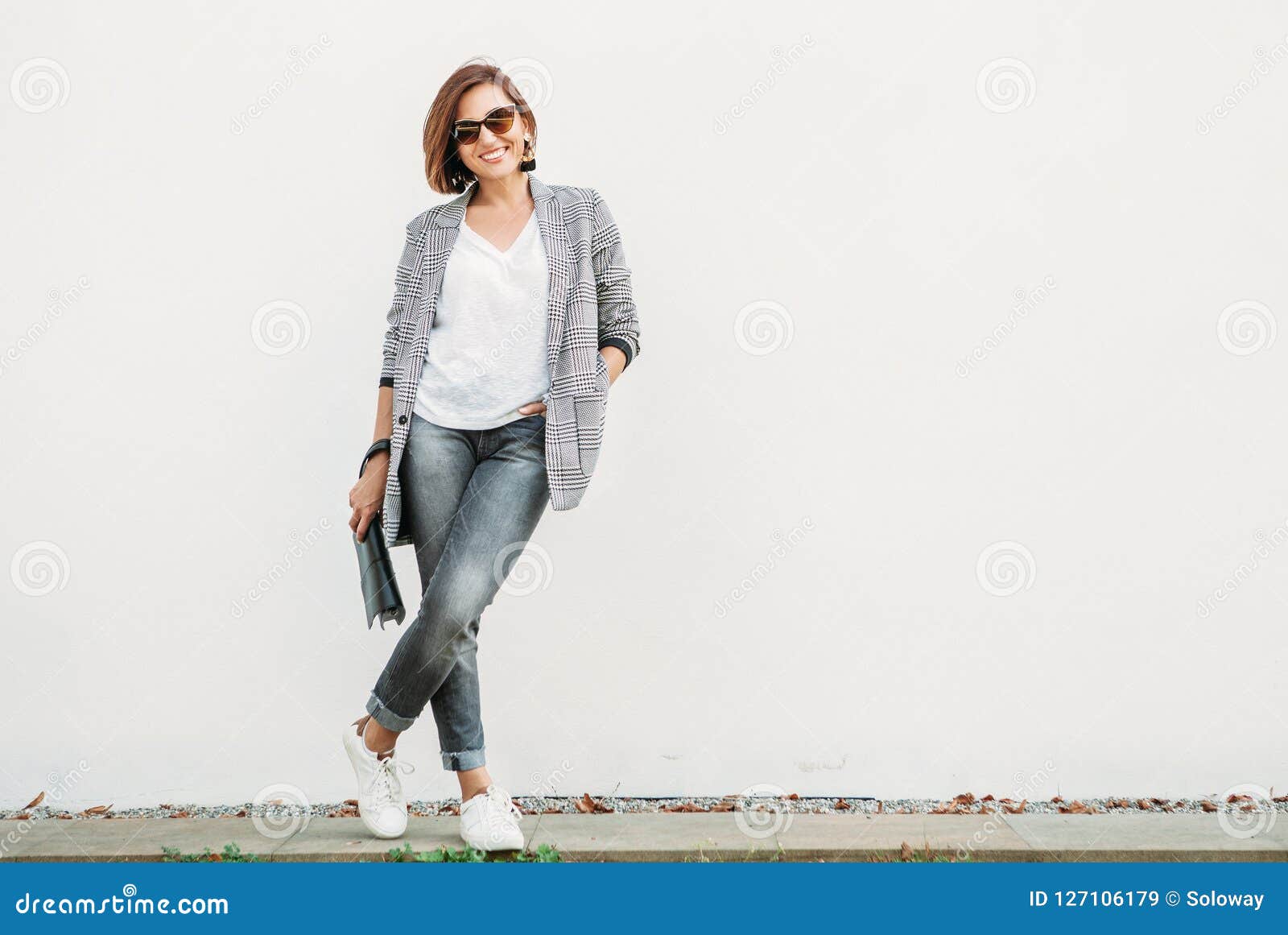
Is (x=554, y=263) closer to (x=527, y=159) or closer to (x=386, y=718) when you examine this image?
(x=527, y=159)

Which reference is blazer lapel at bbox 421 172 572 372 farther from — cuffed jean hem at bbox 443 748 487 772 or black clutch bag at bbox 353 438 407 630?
cuffed jean hem at bbox 443 748 487 772

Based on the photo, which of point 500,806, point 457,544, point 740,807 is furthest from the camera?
point 740,807

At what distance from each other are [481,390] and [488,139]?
23.9 inches

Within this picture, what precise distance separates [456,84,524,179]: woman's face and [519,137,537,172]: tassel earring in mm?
79

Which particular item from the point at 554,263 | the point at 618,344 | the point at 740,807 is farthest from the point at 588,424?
the point at 740,807

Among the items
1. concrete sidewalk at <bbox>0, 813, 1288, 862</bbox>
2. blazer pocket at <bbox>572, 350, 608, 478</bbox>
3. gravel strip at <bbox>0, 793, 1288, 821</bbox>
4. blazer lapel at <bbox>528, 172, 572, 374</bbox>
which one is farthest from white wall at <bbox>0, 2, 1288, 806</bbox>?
blazer pocket at <bbox>572, 350, 608, 478</bbox>

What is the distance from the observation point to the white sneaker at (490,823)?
9.85 ft

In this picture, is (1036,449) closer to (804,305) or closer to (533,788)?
(804,305)

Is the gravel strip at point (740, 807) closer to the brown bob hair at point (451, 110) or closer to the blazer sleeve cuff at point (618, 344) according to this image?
the blazer sleeve cuff at point (618, 344)

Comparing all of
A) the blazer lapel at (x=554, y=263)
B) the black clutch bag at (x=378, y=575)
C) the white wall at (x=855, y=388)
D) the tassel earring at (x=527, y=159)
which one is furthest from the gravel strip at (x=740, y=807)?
the tassel earring at (x=527, y=159)

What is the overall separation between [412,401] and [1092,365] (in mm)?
2039

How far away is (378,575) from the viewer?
3.07 meters

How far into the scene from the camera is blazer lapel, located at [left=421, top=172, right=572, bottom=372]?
2961 mm

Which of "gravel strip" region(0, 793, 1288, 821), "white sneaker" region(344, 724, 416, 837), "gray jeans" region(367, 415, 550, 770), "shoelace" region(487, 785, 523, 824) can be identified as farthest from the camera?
"gravel strip" region(0, 793, 1288, 821)
